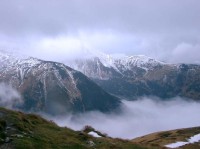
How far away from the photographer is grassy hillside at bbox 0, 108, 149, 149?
129 ft

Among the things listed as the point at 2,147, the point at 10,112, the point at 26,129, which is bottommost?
the point at 2,147

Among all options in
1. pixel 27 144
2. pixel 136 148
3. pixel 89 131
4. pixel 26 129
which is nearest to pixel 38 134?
pixel 26 129

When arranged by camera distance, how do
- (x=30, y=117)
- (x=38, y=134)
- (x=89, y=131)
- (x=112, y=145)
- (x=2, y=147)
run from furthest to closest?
(x=89, y=131)
(x=30, y=117)
(x=112, y=145)
(x=38, y=134)
(x=2, y=147)

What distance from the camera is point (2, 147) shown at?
37594mm

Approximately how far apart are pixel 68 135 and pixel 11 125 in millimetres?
7940

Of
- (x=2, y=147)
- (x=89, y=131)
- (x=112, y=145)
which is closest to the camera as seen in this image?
(x=2, y=147)

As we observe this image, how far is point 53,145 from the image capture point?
1603 inches

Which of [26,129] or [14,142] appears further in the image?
[26,129]

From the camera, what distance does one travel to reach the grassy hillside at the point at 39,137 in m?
39.3

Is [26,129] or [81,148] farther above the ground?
[26,129]

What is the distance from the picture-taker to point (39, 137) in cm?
4225

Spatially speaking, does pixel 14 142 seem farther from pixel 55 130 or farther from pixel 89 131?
pixel 89 131

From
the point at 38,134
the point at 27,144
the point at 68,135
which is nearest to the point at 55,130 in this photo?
the point at 68,135

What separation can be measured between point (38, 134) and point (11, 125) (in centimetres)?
334
